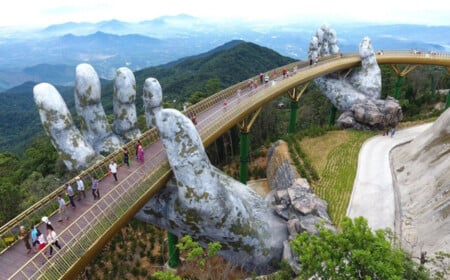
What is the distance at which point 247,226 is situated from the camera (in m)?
20.1

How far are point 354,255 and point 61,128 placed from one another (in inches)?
672

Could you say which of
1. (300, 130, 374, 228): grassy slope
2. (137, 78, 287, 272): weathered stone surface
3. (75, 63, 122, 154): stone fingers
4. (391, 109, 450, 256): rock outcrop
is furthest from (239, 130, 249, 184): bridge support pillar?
(391, 109, 450, 256): rock outcrop

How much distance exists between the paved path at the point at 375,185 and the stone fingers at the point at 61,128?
19.5 metres

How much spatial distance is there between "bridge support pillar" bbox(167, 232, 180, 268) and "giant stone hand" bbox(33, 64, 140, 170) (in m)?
7.55

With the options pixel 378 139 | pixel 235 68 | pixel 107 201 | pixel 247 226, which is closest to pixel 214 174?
pixel 247 226

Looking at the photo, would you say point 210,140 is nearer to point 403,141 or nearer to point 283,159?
point 283,159

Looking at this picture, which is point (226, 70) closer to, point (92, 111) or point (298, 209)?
point (92, 111)

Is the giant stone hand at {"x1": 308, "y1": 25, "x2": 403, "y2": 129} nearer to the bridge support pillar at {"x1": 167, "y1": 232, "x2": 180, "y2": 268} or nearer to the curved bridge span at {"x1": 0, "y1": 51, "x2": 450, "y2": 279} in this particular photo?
the curved bridge span at {"x1": 0, "y1": 51, "x2": 450, "y2": 279}

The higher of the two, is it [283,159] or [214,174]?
[214,174]

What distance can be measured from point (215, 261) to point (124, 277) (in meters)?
6.76

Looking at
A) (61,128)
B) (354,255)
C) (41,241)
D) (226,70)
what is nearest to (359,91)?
(354,255)

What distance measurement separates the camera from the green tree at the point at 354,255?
1088 centimetres

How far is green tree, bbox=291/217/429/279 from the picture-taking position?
1088 cm

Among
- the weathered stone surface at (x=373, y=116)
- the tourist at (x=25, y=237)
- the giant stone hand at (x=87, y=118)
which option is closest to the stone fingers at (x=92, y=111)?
the giant stone hand at (x=87, y=118)
